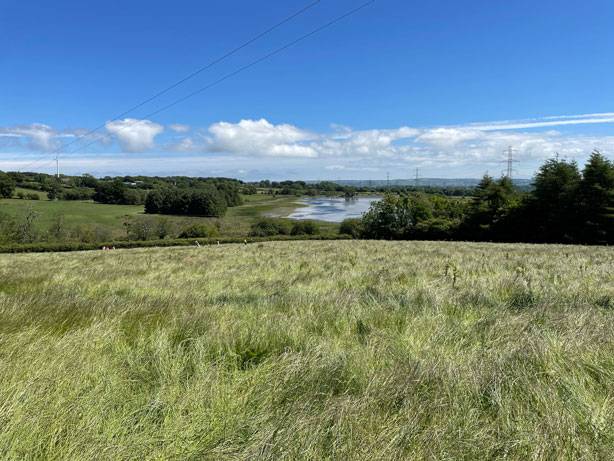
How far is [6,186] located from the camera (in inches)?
3472

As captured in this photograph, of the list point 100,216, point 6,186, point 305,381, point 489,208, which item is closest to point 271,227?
point 100,216

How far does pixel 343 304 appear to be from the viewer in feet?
17.3

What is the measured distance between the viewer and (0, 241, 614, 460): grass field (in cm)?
203

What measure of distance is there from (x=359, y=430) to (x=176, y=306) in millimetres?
3487

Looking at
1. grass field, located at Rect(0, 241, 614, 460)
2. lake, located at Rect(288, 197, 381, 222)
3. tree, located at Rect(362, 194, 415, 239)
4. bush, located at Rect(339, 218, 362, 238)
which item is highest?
grass field, located at Rect(0, 241, 614, 460)

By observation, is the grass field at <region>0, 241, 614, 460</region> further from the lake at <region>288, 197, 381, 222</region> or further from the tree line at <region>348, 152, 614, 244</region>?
the lake at <region>288, 197, 381, 222</region>

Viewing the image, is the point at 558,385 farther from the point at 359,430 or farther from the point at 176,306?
the point at 176,306

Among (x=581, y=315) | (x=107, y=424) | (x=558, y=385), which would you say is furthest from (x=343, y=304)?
(x=107, y=424)

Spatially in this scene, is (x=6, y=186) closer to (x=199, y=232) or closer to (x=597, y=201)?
(x=199, y=232)

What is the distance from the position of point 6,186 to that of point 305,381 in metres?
106

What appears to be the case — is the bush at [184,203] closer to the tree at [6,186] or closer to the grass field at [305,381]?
the tree at [6,186]

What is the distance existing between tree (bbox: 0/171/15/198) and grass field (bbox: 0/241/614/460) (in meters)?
99.3

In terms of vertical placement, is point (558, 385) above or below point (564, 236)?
above

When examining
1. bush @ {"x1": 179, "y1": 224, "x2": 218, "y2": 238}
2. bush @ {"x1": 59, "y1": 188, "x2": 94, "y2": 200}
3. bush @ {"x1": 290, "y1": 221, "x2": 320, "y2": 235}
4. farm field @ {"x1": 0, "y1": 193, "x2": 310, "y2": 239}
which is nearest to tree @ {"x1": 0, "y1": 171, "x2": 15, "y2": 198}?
→ farm field @ {"x1": 0, "y1": 193, "x2": 310, "y2": 239}
